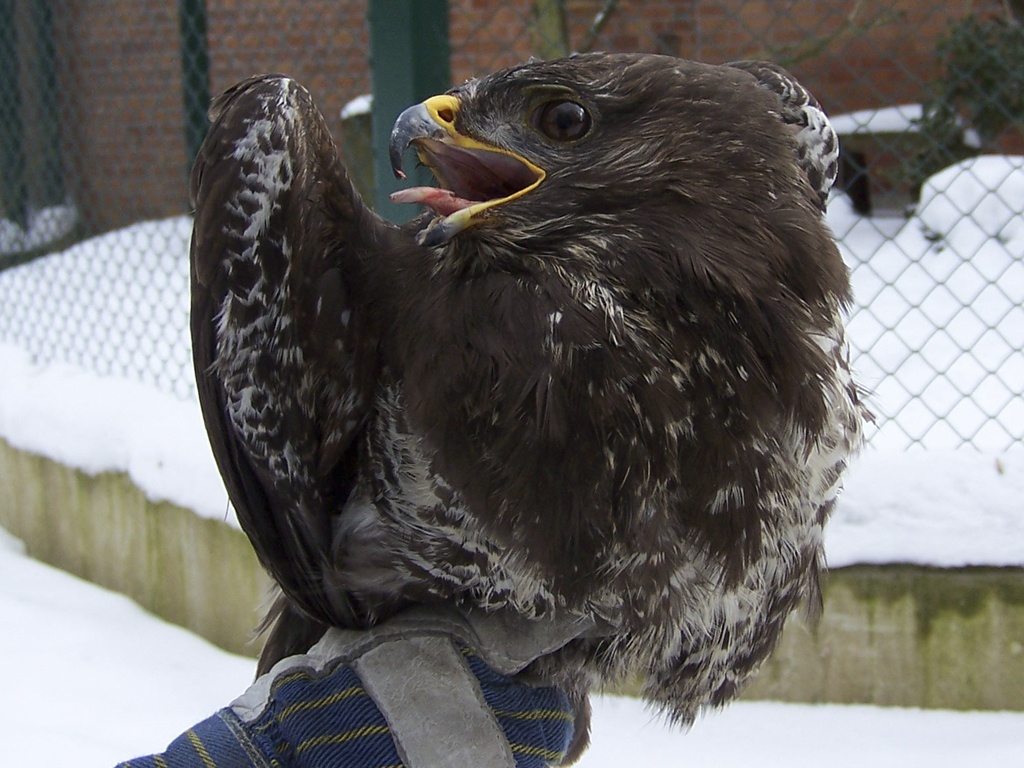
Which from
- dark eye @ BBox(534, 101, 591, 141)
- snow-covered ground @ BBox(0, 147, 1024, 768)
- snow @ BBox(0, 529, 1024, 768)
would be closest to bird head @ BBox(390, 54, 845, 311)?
dark eye @ BBox(534, 101, 591, 141)

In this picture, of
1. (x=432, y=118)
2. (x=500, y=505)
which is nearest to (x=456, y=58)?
(x=432, y=118)

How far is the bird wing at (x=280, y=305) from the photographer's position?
1.95 meters

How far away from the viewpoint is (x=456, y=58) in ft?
15.4

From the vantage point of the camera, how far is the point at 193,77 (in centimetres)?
602

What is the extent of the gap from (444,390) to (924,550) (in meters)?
2.24

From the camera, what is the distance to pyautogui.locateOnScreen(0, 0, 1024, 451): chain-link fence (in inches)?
178

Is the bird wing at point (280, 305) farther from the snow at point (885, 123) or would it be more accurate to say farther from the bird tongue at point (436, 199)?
the snow at point (885, 123)

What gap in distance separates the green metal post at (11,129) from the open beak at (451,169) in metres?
5.56

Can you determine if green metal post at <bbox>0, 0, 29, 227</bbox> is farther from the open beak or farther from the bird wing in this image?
the open beak

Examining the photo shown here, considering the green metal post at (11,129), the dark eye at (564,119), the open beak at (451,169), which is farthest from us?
the green metal post at (11,129)

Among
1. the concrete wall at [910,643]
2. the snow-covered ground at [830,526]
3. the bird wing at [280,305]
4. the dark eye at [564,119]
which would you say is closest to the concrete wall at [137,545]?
the snow-covered ground at [830,526]

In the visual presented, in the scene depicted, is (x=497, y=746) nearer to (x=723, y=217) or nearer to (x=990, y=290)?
(x=723, y=217)

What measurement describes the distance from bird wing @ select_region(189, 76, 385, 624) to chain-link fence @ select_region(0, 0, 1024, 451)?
5.72 feet

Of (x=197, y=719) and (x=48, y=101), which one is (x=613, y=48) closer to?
(x=48, y=101)
